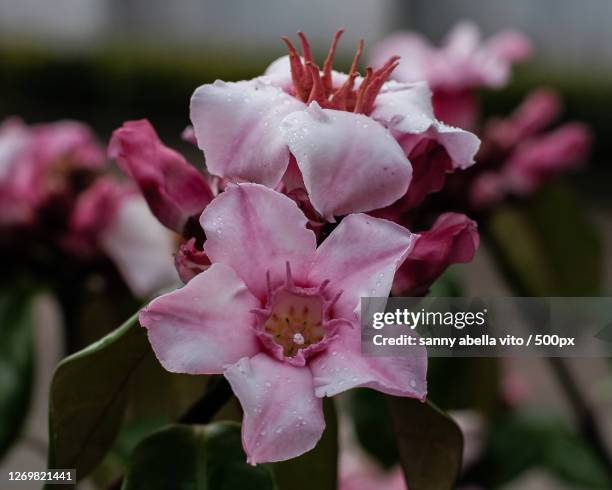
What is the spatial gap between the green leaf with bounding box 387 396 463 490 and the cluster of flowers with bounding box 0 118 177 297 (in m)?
0.30

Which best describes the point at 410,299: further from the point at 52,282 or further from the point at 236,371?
the point at 52,282

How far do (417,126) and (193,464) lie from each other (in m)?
0.17

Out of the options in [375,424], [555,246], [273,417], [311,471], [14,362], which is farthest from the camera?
[555,246]

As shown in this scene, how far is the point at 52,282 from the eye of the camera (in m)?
0.74

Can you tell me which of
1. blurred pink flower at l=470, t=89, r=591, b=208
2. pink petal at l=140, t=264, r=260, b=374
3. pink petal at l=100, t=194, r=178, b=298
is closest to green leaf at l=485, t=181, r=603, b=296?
blurred pink flower at l=470, t=89, r=591, b=208

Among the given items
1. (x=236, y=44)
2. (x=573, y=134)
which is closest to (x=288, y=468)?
(x=573, y=134)

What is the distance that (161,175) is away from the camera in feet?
1.42

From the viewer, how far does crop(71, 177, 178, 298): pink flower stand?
2.25ft

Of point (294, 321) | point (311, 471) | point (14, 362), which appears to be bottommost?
point (14, 362)

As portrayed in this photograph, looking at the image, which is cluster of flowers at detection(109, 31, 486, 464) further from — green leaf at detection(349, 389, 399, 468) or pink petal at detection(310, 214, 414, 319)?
green leaf at detection(349, 389, 399, 468)

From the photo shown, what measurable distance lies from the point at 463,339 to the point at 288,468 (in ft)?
0.34

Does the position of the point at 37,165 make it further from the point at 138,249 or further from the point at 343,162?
the point at 343,162

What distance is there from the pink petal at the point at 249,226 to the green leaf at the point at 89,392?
6 cm

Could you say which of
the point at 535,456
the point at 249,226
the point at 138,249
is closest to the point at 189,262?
the point at 249,226
